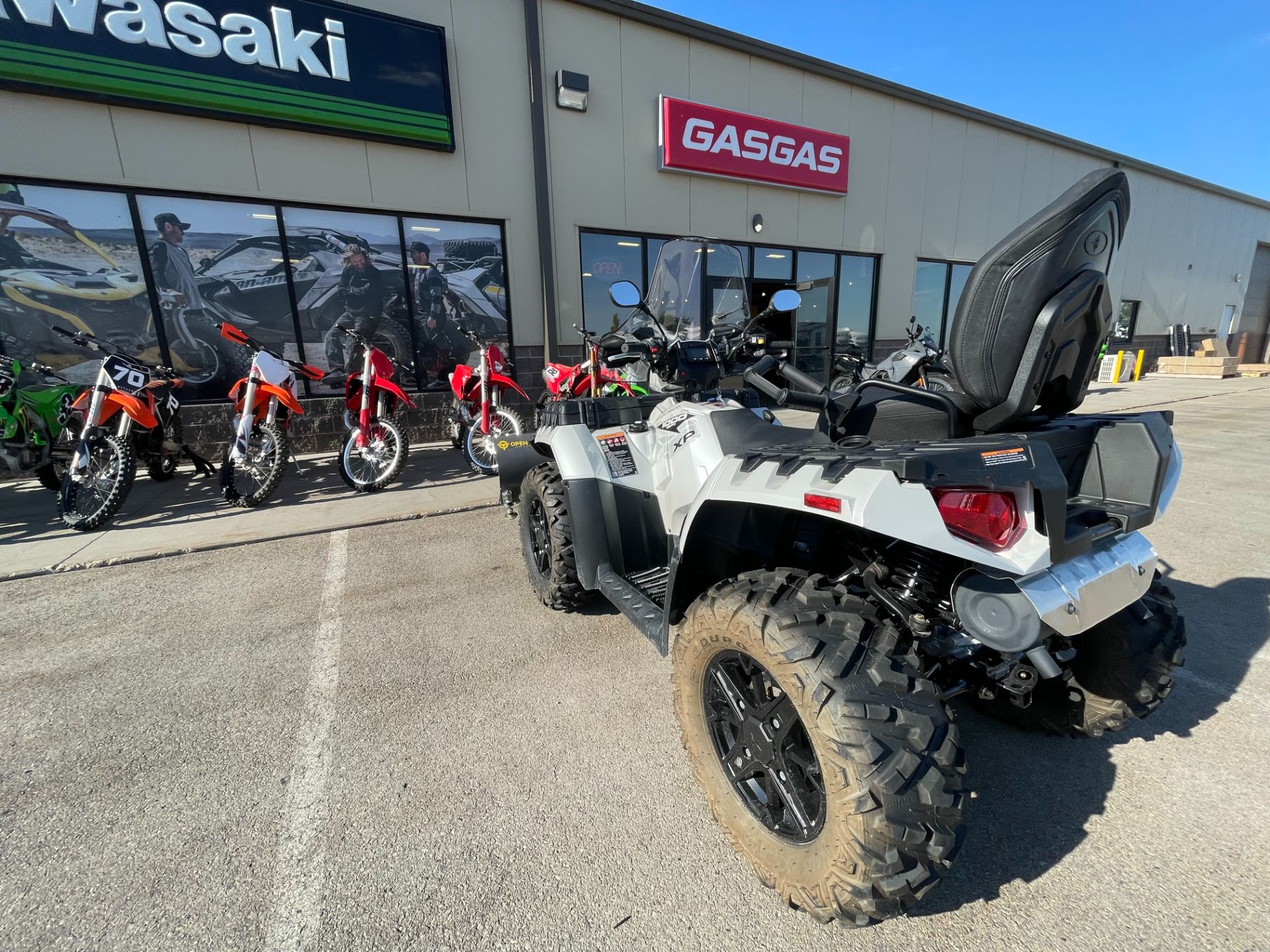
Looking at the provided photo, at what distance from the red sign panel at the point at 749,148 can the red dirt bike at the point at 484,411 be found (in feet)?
15.7

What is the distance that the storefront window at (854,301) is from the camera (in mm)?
10984

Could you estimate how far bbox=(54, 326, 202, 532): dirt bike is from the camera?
4.55 meters

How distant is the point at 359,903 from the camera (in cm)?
145

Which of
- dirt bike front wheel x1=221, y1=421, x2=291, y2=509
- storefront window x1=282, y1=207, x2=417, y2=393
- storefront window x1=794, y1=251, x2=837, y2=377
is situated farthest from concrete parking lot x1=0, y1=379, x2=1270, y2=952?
storefront window x1=794, y1=251, x2=837, y2=377

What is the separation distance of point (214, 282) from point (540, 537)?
6690 mm

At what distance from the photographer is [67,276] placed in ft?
20.1

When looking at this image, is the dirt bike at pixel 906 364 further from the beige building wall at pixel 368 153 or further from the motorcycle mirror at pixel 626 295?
the beige building wall at pixel 368 153

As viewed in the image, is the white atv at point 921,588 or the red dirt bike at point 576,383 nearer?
the white atv at point 921,588

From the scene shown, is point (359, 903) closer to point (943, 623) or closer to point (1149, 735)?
point (943, 623)

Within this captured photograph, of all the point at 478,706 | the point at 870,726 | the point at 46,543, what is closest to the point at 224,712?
the point at 478,706

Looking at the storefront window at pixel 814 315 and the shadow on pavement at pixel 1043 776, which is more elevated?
the storefront window at pixel 814 315

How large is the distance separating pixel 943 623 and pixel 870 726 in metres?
0.55

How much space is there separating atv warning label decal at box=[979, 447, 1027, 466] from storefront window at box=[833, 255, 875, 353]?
35.0 ft

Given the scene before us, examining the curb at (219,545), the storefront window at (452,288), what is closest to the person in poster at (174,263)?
the storefront window at (452,288)
